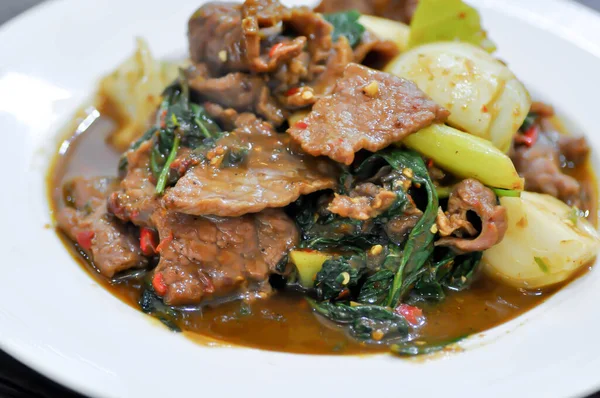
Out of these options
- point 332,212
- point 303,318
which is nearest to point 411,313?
point 303,318

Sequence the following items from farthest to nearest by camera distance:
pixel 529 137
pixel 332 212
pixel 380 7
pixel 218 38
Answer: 1. pixel 380 7
2. pixel 529 137
3. pixel 218 38
4. pixel 332 212

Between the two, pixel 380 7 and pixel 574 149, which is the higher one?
pixel 380 7

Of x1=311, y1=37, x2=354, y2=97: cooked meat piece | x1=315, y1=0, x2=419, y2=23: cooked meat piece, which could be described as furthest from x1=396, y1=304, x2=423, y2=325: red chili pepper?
x1=315, y1=0, x2=419, y2=23: cooked meat piece

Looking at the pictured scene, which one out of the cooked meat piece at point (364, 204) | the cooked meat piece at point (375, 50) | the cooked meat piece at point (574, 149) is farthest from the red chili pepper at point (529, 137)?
the cooked meat piece at point (364, 204)

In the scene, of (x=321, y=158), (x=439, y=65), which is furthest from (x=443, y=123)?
(x=321, y=158)

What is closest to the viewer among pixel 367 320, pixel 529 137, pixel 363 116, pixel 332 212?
pixel 367 320

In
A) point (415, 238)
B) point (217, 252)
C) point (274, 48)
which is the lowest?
point (217, 252)

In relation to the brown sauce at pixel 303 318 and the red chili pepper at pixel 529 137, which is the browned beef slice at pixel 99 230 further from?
the red chili pepper at pixel 529 137

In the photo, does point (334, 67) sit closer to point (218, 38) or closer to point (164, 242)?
point (218, 38)
